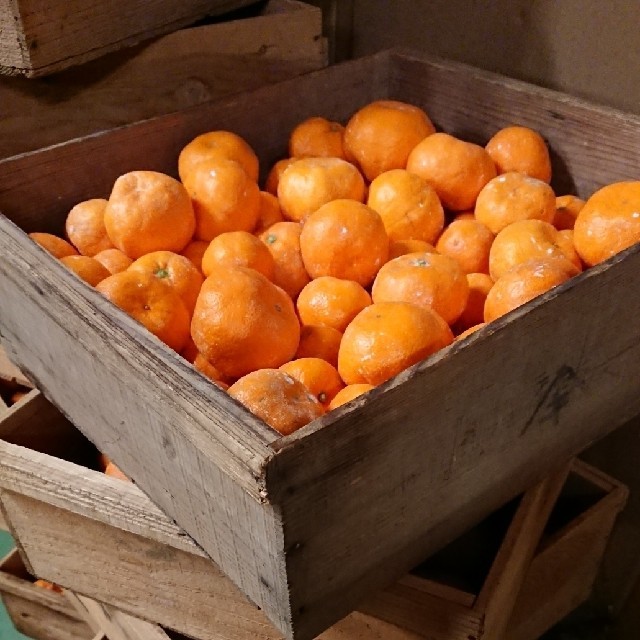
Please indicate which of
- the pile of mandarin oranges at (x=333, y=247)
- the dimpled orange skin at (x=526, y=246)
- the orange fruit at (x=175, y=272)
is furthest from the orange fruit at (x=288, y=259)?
the dimpled orange skin at (x=526, y=246)

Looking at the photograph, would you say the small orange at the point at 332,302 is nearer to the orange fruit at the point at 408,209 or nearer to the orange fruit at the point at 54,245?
the orange fruit at the point at 408,209

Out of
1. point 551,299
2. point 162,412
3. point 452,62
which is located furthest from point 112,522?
point 452,62

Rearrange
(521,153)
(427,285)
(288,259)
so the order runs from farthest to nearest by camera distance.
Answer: (521,153)
(288,259)
(427,285)

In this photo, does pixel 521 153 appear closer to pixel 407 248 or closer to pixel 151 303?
pixel 407 248

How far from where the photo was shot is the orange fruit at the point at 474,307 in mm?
828

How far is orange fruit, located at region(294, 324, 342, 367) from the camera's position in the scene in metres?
0.77

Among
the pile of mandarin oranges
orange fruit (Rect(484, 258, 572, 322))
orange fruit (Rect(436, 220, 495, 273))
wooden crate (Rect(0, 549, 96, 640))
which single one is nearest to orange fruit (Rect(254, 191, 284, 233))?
the pile of mandarin oranges

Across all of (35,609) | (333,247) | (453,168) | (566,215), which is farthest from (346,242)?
(35,609)

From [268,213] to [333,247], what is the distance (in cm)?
18

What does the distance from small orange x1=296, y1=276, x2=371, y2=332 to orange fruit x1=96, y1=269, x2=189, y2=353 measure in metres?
0.13

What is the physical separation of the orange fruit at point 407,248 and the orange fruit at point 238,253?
148 millimetres

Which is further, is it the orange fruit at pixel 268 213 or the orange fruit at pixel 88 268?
the orange fruit at pixel 268 213

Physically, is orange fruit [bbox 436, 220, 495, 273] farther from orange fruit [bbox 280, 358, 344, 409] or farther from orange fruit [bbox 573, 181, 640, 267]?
orange fruit [bbox 280, 358, 344, 409]

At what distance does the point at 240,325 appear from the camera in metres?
0.69
